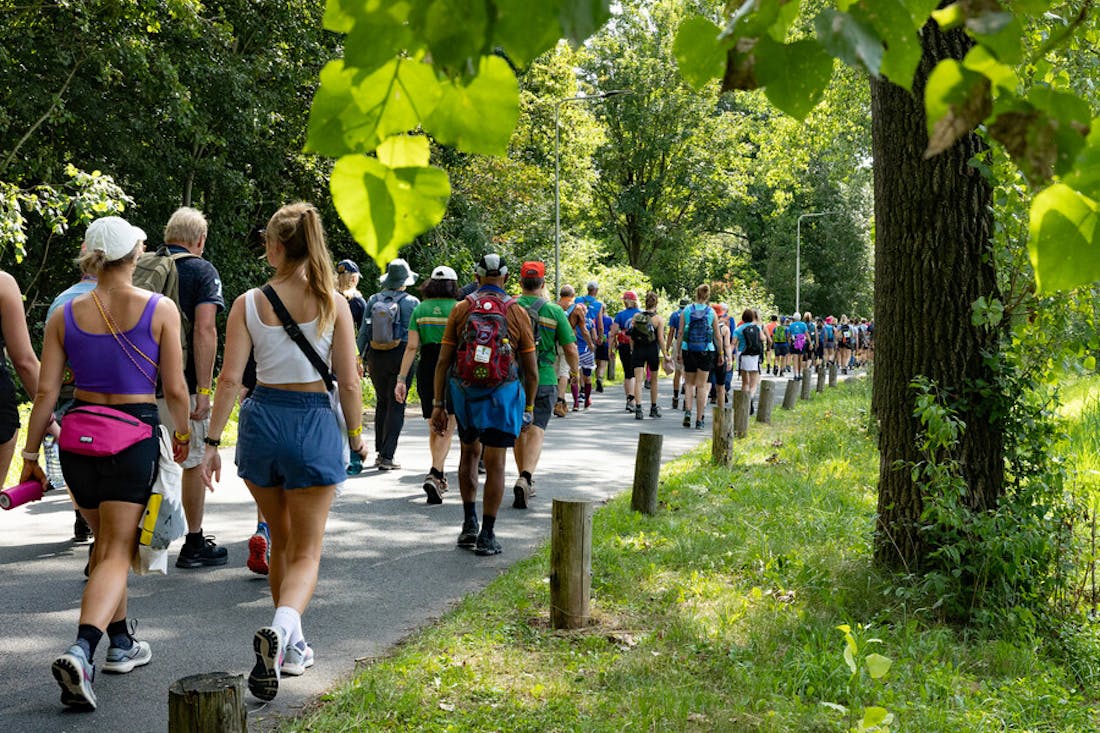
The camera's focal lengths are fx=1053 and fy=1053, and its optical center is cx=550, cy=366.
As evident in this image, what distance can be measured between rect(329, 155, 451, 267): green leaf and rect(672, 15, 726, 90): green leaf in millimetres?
327

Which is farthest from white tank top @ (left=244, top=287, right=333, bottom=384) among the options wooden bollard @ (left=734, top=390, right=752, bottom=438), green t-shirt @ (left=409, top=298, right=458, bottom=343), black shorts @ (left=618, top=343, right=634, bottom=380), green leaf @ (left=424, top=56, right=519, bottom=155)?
black shorts @ (left=618, top=343, right=634, bottom=380)

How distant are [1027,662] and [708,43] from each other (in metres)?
4.59

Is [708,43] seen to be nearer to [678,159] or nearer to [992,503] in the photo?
[992,503]

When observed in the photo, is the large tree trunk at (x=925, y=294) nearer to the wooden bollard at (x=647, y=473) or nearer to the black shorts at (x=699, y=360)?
the wooden bollard at (x=647, y=473)

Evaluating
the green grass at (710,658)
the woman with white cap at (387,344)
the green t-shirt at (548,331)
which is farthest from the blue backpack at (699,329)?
the green grass at (710,658)

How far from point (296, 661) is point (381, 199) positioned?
12.7ft

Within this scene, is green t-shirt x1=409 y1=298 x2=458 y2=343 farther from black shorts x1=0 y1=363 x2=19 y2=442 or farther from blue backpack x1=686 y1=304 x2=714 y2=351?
blue backpack x1=686 y1=304 x2=714 y2=351

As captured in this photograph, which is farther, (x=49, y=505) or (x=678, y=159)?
(x=678, y=159)

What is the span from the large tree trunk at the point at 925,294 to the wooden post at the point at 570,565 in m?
1.80

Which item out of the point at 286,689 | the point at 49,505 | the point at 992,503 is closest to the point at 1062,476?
the point at 992,503

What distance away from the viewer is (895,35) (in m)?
1.06

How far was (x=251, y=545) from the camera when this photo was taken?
247 inches

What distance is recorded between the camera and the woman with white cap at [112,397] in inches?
172

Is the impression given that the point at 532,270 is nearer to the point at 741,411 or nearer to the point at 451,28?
the point at 741,411
